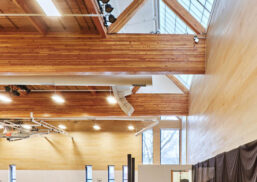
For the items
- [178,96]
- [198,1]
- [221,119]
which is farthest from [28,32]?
[178,96]

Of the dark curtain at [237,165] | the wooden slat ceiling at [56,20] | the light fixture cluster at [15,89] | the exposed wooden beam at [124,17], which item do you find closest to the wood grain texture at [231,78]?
the dark curtain at [237,165]

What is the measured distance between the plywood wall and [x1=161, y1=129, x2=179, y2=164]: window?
1618 millimetres

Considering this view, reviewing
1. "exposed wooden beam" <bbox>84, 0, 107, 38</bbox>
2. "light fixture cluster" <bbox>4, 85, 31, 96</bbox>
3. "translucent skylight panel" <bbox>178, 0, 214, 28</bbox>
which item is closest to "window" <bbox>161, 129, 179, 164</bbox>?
"light fixture cluster" <bbox>4, 85, 31, 96</bbox>

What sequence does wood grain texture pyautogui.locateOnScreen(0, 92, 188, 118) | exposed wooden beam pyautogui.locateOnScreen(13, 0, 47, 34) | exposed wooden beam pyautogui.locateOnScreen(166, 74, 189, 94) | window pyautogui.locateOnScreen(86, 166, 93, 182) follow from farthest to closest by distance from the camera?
window pyautogui.locateOnScreen(86, 166, 93, 182) → exposed wooden beam pyautogui.locateOnScreen(166, 74, 189, 94) → wood grain texture pyautogui.locateOnScreen(0, 92, 188, 118) → exposed wooden beam pyautogui.locateOnScreen(13, 0, 47, 34)

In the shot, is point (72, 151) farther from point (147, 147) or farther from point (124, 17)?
point (124, 17)

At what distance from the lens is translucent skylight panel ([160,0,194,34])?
891 centimetres

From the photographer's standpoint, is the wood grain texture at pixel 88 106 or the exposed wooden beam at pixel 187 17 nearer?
the exposed wooden beam at pixel 187 17

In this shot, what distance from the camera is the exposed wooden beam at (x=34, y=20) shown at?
18.0 ft

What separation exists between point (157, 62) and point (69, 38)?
2.29m

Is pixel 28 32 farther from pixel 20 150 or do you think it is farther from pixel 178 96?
pixel 20 150

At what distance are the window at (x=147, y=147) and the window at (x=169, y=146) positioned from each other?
2.26 ft

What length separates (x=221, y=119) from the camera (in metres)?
5.59

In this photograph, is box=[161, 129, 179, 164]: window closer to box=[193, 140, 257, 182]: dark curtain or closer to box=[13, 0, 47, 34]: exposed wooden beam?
box=[193, 140, 257, 182]: dark curtain

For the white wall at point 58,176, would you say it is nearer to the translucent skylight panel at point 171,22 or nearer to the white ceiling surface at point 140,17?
the white ceiling surface at point 140,17
